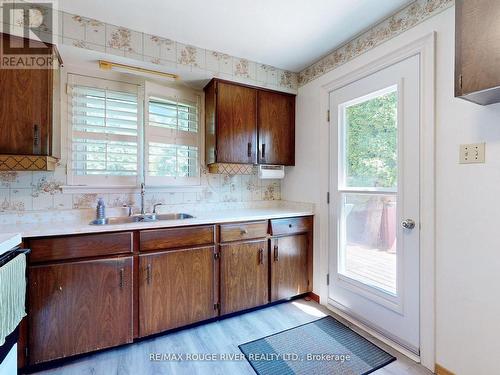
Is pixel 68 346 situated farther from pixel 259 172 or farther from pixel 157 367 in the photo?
pixel 259 172

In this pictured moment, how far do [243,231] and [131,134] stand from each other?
1364mm

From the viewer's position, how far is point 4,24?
1.67 meters

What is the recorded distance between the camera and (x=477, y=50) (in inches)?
46.3

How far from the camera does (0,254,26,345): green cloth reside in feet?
3.73

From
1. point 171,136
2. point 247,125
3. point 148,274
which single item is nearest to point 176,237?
point 148,274

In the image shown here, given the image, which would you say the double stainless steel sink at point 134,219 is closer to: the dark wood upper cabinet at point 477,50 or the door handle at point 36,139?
the door handle at point 36,139

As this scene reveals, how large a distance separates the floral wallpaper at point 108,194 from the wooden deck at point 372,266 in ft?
3.85

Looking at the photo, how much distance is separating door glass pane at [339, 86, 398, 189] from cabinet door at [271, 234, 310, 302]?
0.79m

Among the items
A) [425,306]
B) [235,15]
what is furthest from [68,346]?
[235,15]

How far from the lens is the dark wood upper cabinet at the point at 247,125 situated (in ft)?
7.89

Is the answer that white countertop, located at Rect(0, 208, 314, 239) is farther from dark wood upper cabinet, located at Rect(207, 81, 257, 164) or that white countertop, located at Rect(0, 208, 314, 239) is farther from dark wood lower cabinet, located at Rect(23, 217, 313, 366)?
dark wood upper cabinet, located at Rect(207, 81, 257, 164)

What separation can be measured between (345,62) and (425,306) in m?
1.99

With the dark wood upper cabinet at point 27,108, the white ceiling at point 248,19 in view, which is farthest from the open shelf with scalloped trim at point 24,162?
the white ceiling at point 248,19

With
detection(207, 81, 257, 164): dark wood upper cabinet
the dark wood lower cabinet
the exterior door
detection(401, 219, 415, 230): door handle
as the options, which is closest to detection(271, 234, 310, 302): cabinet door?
the dark wood lower cabinet
